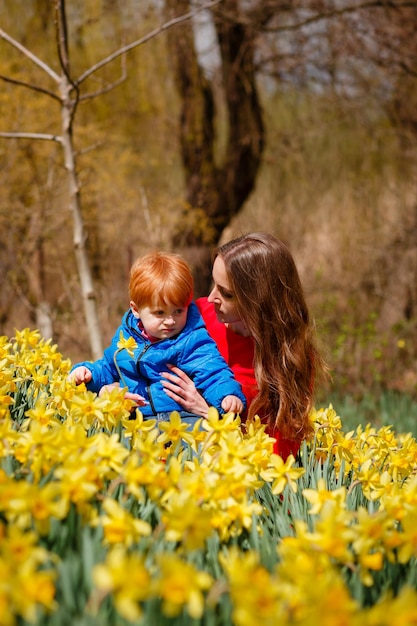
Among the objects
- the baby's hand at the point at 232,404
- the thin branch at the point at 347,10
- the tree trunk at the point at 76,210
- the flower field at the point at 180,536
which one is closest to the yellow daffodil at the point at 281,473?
the flower field at the point at 180,536

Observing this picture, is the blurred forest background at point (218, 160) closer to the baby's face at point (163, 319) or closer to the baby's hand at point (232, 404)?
the baby's face at point (163, 319)

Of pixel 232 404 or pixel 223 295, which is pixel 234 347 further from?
pixel 232 404

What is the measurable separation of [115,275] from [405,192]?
3511 mm

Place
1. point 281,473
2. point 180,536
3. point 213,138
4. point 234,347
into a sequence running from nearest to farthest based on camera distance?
Answer: point 180,536 → point 281,473 → point 234,347 → point 213,138

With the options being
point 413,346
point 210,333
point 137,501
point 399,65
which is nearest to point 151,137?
point 399,65

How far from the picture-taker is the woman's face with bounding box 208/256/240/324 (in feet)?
8.27

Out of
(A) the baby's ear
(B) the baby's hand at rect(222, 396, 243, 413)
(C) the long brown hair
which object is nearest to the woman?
(C) the long brown hair

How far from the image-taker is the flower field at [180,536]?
1.10 meters

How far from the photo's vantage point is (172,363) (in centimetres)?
248

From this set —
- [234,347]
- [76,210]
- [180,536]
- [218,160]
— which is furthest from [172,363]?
[218,160]

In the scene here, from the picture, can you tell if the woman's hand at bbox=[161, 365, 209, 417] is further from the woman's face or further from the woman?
the woman's face

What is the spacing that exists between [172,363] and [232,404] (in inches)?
12.2

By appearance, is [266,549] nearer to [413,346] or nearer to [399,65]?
[413,346]

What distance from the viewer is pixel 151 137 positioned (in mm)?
9344
